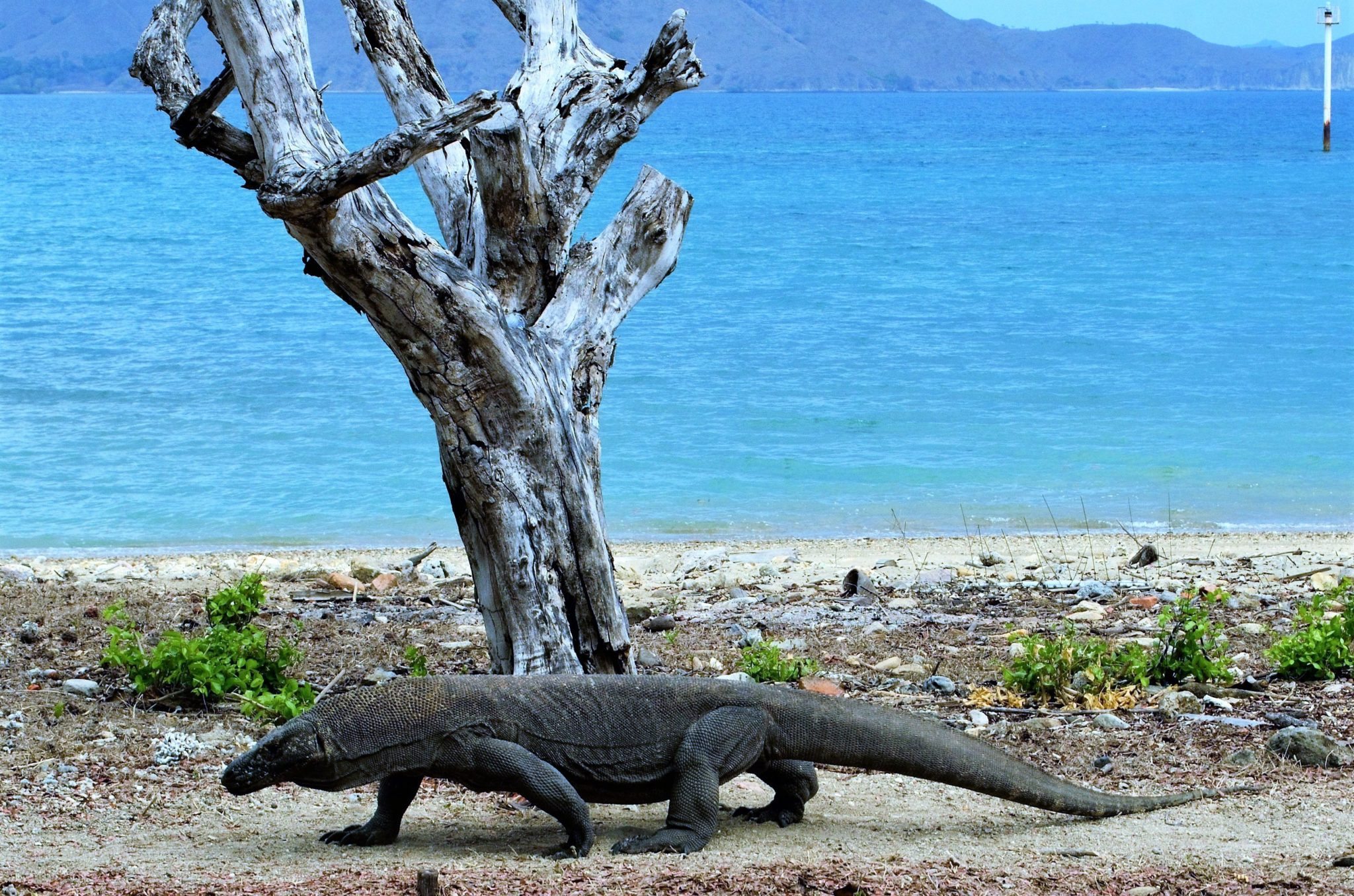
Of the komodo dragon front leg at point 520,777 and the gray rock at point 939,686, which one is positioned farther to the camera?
the gray rock at point 939,686

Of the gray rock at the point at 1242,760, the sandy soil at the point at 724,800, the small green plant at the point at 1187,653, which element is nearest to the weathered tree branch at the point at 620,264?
the sandy soil at the point at 724,800

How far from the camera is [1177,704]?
6289 mm

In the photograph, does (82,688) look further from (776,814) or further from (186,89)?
(776,814)

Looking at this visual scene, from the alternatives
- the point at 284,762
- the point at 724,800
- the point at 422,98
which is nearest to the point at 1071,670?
the point at 724,800

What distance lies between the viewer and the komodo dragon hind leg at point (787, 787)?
4777mm

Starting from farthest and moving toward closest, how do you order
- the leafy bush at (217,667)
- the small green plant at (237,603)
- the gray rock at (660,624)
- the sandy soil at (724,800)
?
the gray rock at (660,624)
the small green plant at (237,603)
the leafy bush at (217,667)
the sandy soil at (724,800)

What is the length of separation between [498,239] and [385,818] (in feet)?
9.16

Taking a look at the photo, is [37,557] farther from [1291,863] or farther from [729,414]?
[1291,863]

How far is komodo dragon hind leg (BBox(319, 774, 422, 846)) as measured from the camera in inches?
180

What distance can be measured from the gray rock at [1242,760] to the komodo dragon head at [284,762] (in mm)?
3278

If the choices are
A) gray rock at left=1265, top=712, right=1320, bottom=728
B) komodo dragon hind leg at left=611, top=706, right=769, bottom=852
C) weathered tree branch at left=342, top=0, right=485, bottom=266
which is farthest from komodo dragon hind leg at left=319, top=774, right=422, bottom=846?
gray rock at left=1265, top=712, right=1320, bottom=728

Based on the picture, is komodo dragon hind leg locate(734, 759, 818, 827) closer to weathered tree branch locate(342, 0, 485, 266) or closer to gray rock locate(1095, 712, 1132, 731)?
gray rock locate(1095, 712, 1132, 731)

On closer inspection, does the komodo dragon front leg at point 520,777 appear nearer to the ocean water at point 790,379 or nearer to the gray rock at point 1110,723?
the gray rock at point 1110,723

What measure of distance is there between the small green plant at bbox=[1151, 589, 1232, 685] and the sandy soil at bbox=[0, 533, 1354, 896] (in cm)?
29
